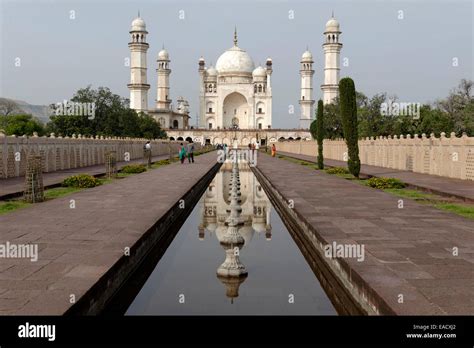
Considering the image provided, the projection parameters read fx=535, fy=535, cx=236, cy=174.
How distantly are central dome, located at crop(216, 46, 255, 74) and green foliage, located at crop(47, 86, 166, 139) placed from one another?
43488 millimetres

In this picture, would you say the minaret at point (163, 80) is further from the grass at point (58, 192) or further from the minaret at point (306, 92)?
the grass at point (58, 192)

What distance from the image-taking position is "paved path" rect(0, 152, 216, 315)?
3.99 meters

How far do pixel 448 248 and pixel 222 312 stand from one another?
257cm

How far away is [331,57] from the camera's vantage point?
68.6m

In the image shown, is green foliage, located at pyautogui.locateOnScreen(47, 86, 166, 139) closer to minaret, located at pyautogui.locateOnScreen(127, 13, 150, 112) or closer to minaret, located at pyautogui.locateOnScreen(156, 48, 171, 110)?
minaret, located at pyautogui.locateOnScreen(127, 13, 150, 112)

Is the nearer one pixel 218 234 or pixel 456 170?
pixel 218 234

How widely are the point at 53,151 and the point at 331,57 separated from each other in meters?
55.2

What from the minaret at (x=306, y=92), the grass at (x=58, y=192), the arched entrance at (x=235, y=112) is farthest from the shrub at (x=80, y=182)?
the arched entrance at (x=235, y=112)

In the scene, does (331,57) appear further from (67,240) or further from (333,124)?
(67,240)

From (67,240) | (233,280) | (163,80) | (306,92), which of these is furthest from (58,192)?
(163,80)

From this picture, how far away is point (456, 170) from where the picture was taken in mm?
16188

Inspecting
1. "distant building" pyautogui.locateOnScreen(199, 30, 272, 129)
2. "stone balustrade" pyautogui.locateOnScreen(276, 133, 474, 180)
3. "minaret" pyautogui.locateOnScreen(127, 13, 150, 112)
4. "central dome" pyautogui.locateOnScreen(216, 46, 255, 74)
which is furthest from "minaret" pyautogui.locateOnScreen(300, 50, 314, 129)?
"stone balustrade" pyautogui.locateOnScreen(276, 133, 474, 180)
